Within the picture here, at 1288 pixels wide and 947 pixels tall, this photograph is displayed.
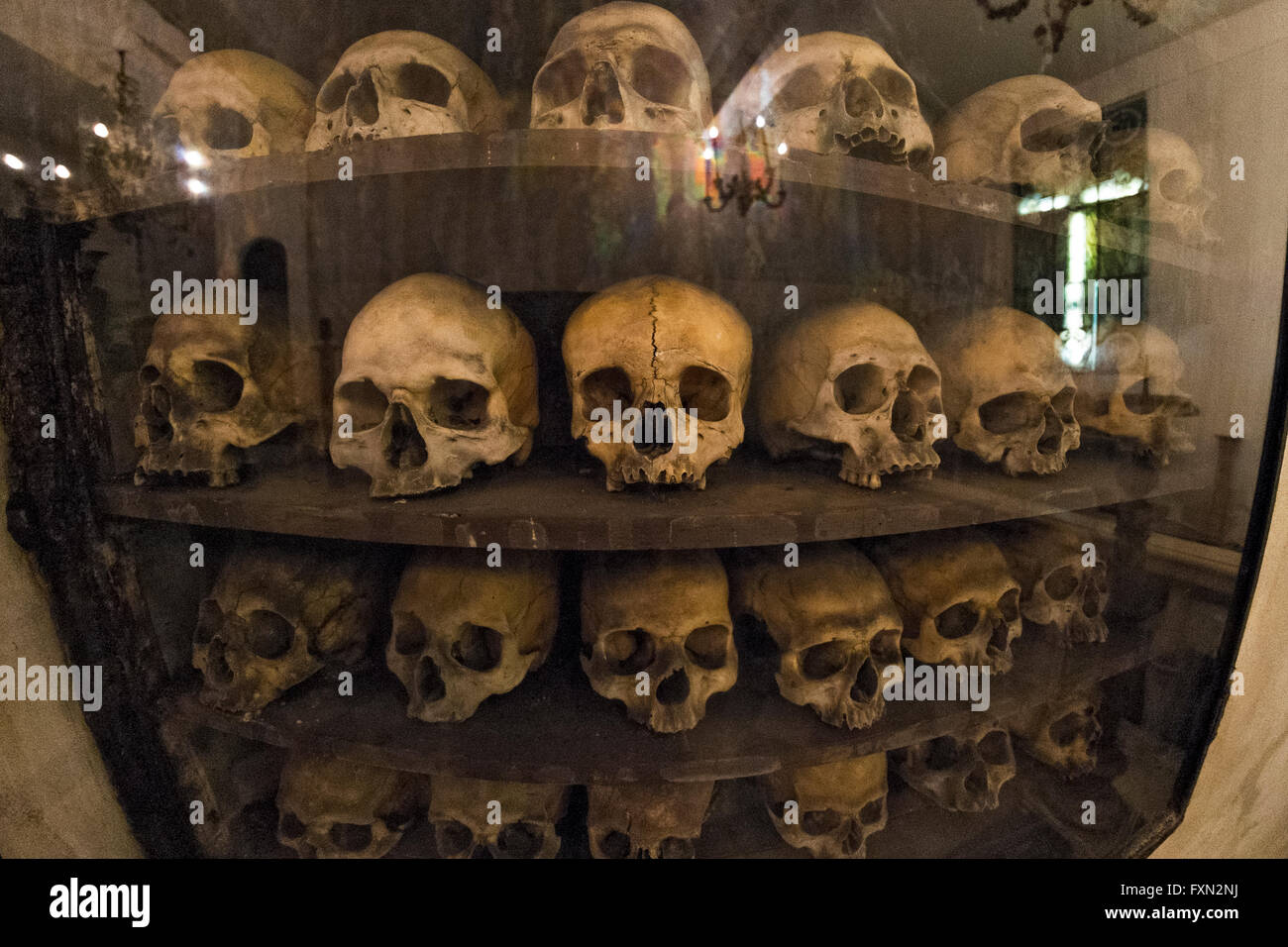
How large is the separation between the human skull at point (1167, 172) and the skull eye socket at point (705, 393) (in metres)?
0.98

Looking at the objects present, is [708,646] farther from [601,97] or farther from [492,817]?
[601,97]

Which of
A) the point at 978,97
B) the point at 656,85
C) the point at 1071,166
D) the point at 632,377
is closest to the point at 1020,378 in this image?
the point at 1071,166

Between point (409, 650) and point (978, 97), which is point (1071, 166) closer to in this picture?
point (978, 97)

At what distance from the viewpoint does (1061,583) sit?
1.35m

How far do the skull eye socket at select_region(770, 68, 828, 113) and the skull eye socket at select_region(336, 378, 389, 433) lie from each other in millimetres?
1059

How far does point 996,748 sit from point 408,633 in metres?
1.38

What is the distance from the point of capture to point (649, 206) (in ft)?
3.79

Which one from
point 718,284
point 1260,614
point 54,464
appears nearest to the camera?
point 54,464

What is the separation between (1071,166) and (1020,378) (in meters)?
0.50

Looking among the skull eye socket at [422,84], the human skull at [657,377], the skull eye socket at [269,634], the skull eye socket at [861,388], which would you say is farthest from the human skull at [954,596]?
the skull eye socket at [422,84]

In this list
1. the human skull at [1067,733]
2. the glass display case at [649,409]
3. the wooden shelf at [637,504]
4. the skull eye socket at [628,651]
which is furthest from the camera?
the human skull at [1067,733]

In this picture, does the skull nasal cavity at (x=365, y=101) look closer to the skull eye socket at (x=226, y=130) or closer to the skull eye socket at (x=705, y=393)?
the skull eye socket at (x=226, y=130)

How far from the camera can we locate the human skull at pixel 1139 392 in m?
1.22

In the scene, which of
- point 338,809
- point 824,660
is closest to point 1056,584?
point 824,660
